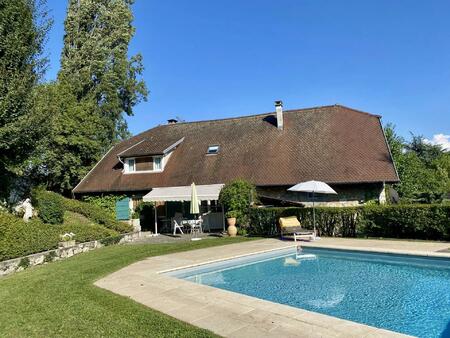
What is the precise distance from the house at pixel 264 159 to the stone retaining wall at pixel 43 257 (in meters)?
7.04

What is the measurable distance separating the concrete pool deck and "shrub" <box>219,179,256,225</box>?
8318 mm

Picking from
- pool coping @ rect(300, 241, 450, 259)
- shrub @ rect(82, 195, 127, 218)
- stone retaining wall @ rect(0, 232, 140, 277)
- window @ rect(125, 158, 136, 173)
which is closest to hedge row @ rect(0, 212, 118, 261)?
stone retaining wall @ rect(0, 232, 140, 277)

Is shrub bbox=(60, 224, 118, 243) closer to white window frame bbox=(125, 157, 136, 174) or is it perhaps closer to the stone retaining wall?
the stone retaining wall

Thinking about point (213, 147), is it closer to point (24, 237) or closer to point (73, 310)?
point (24, 237)

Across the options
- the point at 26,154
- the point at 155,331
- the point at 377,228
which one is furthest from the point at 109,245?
the point at 155,331

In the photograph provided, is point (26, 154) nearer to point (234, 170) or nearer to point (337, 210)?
point (234, 170)

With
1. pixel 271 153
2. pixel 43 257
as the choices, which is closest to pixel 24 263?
pixel 43 257

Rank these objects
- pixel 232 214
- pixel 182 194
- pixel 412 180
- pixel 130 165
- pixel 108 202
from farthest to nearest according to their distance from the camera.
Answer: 1. pixel 412 180
2. pixel 130 165
3. pixel 108 202
4. pixel 182 194
5. pixel 232 214

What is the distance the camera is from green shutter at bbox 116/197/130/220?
31.7 meters

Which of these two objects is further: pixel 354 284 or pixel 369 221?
pixel 369 221

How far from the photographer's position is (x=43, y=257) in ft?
53.9

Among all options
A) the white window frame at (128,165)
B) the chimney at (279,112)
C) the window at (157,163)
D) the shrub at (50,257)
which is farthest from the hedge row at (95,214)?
the chimney at (279,112)

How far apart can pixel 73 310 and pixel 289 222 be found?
44.4 ft

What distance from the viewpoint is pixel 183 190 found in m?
26.9
